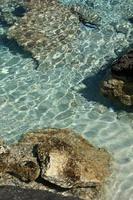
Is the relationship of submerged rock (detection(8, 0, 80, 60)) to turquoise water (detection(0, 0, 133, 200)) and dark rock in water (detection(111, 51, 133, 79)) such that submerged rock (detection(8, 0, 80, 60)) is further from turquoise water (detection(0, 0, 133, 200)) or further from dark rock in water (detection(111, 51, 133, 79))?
dark rock in water (detection(111, 51, 133, 79))

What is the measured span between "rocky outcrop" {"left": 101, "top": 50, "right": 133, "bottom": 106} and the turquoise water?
0.28 metres

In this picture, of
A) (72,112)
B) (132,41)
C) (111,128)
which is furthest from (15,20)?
Answer: (111,128)

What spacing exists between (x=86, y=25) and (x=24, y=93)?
3.88 m

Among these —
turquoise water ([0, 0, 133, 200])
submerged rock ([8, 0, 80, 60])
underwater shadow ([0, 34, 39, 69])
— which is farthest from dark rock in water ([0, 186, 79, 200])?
submerged rock ([8, 0, 80, 60])

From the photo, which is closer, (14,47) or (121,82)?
(121,82)

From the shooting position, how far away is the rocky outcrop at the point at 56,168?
8164 millimetres

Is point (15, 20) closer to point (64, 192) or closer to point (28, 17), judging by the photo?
point (28, 17)

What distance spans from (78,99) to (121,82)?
123cm

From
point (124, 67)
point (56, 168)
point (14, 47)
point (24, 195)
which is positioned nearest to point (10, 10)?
point (14, 47)

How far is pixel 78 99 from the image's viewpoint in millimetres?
11086

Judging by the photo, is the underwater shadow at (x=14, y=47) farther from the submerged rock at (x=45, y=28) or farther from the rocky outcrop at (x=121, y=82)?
the rocky outcrop at (x=121, y=82)

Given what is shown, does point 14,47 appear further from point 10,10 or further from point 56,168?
point 56,168

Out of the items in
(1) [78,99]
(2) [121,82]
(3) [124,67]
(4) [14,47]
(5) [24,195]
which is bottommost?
(1) [78,99]

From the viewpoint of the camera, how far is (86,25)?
1424 centimetres
